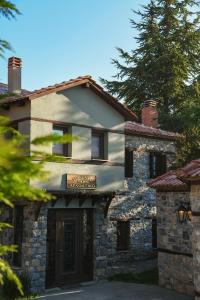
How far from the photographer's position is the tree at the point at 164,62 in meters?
25.1

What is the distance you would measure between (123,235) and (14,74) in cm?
808

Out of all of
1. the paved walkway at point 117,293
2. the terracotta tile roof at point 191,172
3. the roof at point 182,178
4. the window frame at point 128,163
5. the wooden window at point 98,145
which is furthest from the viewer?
the window frame at point 128,163

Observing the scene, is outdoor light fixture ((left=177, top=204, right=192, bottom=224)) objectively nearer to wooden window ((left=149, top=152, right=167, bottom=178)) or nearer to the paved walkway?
the paved walkway

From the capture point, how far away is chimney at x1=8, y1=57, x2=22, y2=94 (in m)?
15.6

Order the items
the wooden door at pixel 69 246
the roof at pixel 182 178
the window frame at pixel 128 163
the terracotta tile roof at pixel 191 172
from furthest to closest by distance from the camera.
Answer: the window frame at pixel 128 163 → the wooden door at pixel 69 246 → the roof at pixel 182 178 → the terracotta tile roof at pixel 191 172

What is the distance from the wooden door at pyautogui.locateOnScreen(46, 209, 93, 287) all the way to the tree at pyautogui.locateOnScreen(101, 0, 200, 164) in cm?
1073

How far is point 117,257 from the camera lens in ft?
55.6

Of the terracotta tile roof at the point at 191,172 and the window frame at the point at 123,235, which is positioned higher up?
the terracotta tile roof at the point at 191,172

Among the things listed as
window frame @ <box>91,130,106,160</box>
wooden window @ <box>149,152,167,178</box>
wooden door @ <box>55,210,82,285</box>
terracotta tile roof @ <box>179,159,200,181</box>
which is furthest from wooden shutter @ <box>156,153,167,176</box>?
terracotta tile roof @ <box>179,159,200,181</box>

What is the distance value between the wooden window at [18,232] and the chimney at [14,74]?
458 cm

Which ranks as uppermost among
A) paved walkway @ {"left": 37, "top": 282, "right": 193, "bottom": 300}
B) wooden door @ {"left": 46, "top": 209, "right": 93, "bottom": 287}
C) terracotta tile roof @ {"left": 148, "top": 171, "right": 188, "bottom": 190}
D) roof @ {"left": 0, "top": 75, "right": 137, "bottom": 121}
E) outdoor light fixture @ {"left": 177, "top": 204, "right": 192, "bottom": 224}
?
roof @ {"left": 0, "top": 75, "right": 137, "bottom": 121}

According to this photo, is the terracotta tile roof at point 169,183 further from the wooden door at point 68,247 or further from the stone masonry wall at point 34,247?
the stone masonry wall at point 34,247

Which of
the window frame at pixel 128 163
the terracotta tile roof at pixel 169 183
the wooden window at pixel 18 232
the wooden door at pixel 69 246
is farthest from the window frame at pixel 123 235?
the wooden window at pixel 18 232

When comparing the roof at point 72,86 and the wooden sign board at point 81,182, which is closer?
the roof at point 72,86
